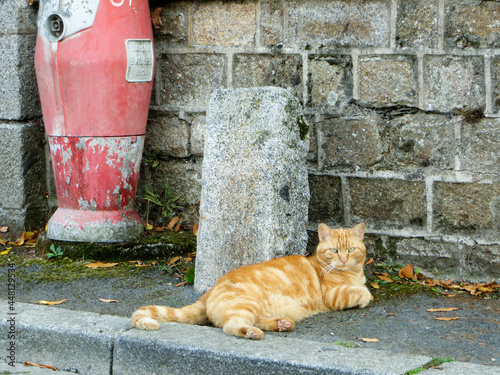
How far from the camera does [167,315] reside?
134 inches

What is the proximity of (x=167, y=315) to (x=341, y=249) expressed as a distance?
1082 mm

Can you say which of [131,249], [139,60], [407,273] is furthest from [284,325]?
[139,60]

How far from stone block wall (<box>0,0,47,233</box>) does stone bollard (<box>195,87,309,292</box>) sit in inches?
74.0

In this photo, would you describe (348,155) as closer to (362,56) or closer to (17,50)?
(362,56)

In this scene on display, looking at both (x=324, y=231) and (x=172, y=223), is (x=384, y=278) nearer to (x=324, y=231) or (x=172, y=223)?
(x=324, y=231)

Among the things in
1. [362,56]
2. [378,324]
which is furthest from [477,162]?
[378,324]

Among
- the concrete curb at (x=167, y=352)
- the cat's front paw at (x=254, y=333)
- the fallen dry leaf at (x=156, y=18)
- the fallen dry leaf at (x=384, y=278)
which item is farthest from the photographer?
the fallen dry leaf at (x=156, y=18)

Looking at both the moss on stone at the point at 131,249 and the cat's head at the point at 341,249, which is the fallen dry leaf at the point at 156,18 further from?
the cat's head at the point at 341,249

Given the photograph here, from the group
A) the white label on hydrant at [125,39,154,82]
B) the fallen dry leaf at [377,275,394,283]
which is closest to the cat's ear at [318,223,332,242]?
the fallen dry leaf at [377,275,394,283]

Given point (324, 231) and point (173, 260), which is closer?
point (324, 231)

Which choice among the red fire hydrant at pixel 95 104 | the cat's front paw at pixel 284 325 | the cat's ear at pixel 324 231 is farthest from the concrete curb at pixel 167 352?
the red fire hydrant at pixel 95 104

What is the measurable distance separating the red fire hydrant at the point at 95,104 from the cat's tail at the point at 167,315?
149cm

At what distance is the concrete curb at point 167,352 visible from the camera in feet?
9.30

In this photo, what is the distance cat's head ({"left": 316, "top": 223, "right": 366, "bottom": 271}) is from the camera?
386cm
